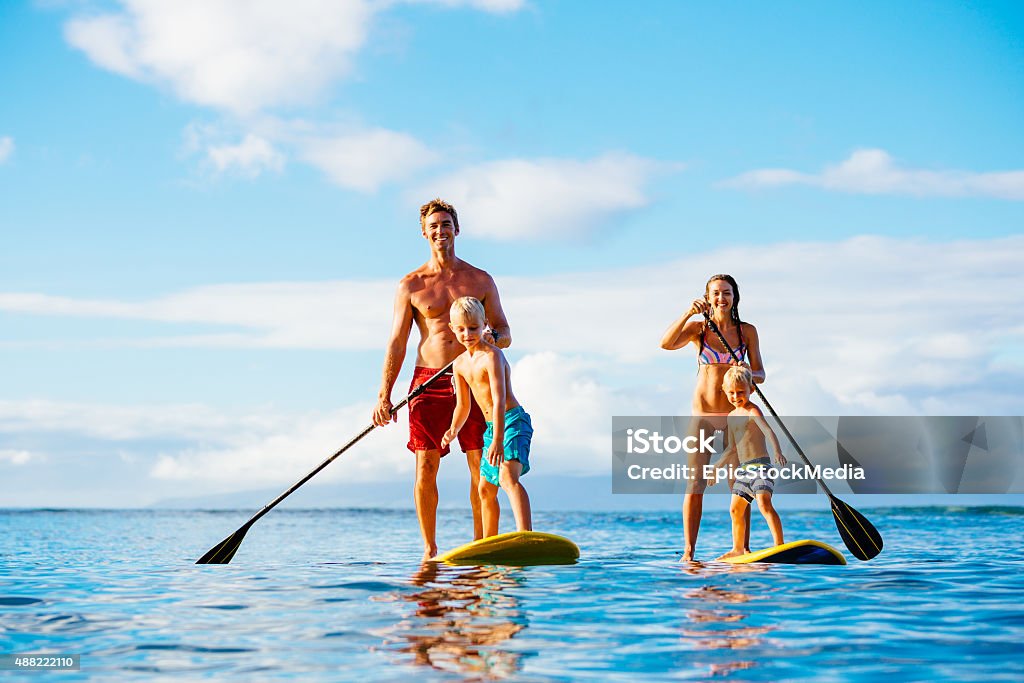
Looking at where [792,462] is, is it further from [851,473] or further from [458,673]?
[458,673]

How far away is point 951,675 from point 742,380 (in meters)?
4.26

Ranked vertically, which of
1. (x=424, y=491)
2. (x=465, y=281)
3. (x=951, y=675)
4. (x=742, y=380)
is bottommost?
(x=951, y=675)

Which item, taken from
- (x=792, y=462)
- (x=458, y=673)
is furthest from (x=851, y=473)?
(x=458, y=673)

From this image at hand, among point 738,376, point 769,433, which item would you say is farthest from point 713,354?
point 769,433

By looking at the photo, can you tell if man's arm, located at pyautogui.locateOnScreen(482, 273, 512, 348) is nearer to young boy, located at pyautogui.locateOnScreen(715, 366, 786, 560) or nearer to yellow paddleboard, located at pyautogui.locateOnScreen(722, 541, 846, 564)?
young boy, located at pyautogui.locateOnScreen(715, 366, 786, 560)

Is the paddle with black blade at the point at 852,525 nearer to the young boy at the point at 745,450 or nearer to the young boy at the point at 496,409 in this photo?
the young boy at the point at 745,450

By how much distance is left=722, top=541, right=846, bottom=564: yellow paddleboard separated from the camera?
7520 mm

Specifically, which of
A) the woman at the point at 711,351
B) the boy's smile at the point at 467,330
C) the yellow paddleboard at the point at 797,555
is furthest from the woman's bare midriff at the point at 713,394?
the boy's smile at the point at 467,330

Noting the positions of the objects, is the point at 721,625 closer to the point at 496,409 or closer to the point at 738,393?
the point at 496,409

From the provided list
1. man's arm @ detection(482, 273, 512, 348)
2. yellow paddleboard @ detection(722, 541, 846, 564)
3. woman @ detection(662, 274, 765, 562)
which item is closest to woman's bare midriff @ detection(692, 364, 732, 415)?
woman @ detection(662, 274, 765, 562)

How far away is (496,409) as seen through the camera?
7.04m

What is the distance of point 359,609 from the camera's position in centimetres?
539

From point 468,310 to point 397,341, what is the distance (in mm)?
1043

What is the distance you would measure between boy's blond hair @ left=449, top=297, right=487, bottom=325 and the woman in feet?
6.07
